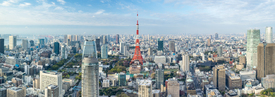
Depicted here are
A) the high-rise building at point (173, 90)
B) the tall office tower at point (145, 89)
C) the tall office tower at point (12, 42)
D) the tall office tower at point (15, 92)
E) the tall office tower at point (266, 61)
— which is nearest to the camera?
the tall office tower at point (145, 89)

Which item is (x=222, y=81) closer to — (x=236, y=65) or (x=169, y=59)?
(x=236, y=65)

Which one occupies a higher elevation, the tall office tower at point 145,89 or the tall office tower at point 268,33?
the tall office tower at point 268,33

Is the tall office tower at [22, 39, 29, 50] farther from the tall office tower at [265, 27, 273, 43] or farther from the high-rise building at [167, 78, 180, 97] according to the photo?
the tall office tower at [265, 27, 273, 43]

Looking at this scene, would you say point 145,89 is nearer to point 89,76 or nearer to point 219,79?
point 89,76

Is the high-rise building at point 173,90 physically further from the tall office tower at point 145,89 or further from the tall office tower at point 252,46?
the tall office tower at point 252,46

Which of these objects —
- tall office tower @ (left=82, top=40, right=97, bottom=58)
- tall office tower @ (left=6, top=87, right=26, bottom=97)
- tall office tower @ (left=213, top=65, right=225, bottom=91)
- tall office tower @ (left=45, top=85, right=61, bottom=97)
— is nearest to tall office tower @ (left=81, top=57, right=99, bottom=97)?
tall office tower @ (left=82, top=40, right=97, bottom=58)

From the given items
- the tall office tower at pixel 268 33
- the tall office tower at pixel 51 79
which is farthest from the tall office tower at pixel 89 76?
the tall office tower at pixel 268 33

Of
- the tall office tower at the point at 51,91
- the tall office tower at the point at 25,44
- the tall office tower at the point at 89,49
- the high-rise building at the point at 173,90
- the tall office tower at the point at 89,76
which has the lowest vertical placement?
the high-rise building at the point at 173,90

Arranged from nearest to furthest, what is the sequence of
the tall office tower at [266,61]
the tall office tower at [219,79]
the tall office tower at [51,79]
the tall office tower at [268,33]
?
1. the tall office tower at [51,79]
2. the tall office tower at [219,79]
3. the tall office tower at [266,61]
4. the tall office tower at [268,33]
